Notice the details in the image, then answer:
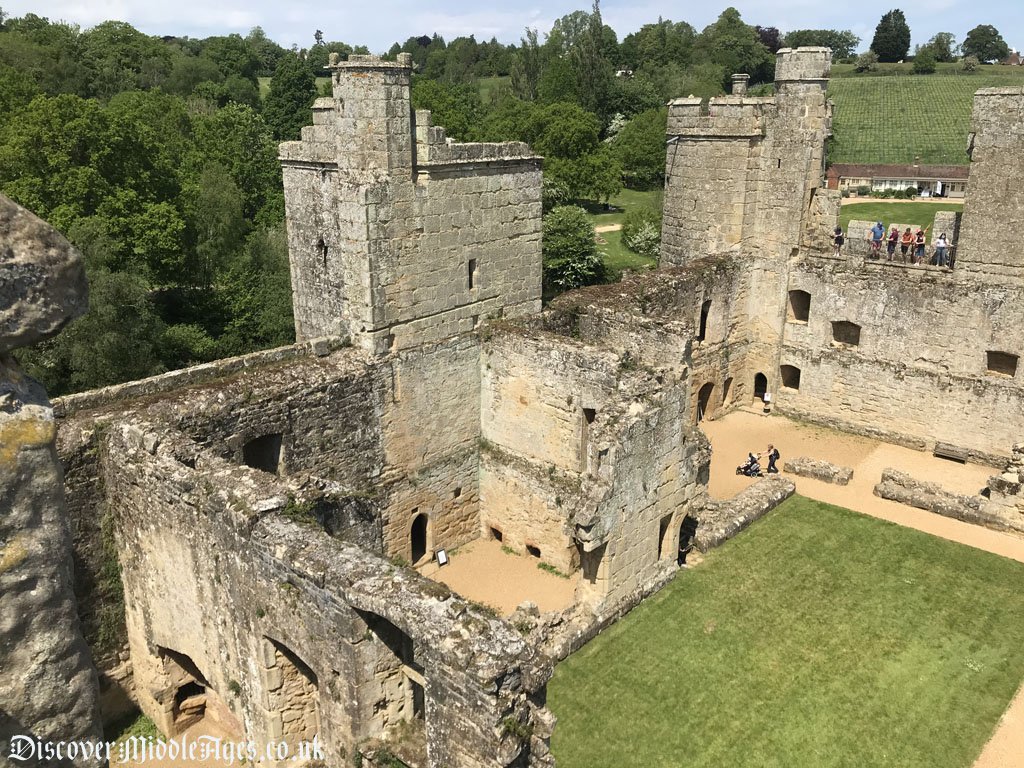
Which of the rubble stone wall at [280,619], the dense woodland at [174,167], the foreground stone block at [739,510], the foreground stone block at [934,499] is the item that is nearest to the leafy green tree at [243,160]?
the dense woodland at [174,167]

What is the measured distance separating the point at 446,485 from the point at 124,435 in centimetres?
727

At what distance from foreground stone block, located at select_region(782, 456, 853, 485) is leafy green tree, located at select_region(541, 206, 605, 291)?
52.9 ft

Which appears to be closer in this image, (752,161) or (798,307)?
(752,161)

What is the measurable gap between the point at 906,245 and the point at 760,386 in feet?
19.2

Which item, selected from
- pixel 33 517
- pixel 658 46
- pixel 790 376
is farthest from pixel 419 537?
pixel 658 46

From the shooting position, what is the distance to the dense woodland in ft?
77.9

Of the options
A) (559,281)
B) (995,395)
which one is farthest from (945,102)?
(995,395)

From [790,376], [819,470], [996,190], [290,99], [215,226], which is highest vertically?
[290,99]

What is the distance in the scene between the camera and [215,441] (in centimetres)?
1359

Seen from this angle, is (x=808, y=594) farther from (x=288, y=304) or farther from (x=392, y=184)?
(x=288, y=304)

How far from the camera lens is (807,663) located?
1429cm

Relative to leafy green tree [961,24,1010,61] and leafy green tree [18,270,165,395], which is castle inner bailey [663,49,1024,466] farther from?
leafy green tree [961,24,1010,61]

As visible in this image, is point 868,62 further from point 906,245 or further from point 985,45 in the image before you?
point 906,245

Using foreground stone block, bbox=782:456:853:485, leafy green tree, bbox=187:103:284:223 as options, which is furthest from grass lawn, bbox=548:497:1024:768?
leafy green tree, bbox=187:103:284:223
